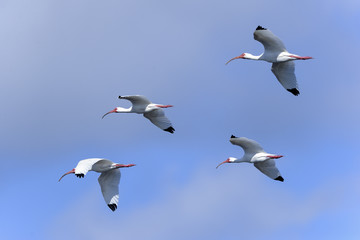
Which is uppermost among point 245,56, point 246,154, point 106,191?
point 245,56

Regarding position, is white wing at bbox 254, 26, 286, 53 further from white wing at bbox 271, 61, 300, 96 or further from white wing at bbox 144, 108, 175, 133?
white wing at bbox 144, 108, 175, 133

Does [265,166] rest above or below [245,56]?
below

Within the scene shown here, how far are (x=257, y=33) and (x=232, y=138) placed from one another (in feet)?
12.4

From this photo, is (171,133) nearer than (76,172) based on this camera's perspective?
No

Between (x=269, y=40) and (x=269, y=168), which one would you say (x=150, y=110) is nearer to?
(x=269, y=168)

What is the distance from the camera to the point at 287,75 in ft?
135

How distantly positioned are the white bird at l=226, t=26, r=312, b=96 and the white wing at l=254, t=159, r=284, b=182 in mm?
2821

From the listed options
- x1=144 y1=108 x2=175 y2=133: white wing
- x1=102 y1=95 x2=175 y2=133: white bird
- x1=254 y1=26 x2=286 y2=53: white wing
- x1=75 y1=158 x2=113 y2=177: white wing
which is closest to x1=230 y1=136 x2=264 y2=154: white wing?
x1=254 y1=26 x2=286 y2=53: white wing

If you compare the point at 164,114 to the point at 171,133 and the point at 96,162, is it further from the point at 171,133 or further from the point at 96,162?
the point at 96,162

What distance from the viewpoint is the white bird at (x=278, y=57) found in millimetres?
39062

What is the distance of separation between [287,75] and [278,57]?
1.59 m

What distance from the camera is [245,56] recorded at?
42.1 meters

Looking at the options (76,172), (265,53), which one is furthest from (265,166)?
(76,172)

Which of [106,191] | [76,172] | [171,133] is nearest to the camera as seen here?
[76,172]
